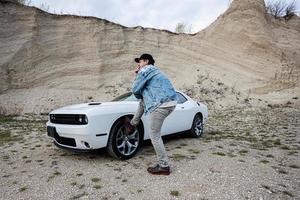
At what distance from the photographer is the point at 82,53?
54.4ft

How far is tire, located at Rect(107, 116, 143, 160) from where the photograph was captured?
17.3 feet

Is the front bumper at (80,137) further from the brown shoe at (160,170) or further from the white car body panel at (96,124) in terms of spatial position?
the brown shoe at (160,170)

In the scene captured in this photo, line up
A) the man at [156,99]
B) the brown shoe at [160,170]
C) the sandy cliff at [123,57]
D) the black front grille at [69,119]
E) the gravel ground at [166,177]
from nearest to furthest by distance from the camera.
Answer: the gravel ground at [166,177] → the man at [156,99] → the brown shoe at [160,170] → the black front grille at [69,119] → the sandy cliff at [123,57]

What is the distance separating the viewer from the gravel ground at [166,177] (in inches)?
160

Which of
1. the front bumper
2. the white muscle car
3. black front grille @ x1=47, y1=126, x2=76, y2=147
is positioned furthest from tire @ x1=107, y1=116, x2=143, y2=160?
black front grille @ x1=47, y1=126, x2=76, y2=147

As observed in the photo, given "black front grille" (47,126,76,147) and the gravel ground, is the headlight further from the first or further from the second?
the gravel ground

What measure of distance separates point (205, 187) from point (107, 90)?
1232cm

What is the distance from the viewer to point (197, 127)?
805 cm

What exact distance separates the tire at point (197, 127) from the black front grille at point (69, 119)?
3471 mm

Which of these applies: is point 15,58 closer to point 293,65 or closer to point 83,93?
point 83,93

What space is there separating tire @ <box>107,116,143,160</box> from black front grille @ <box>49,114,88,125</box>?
52 cm

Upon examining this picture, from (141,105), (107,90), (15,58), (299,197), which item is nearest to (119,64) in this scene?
(107,90)

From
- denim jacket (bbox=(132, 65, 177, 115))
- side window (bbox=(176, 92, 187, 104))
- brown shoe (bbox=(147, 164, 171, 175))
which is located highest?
denim jacket (bbox=(132, 65, 177, 115))

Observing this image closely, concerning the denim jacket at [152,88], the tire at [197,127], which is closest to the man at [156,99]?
the denim jacket at [152,88]
